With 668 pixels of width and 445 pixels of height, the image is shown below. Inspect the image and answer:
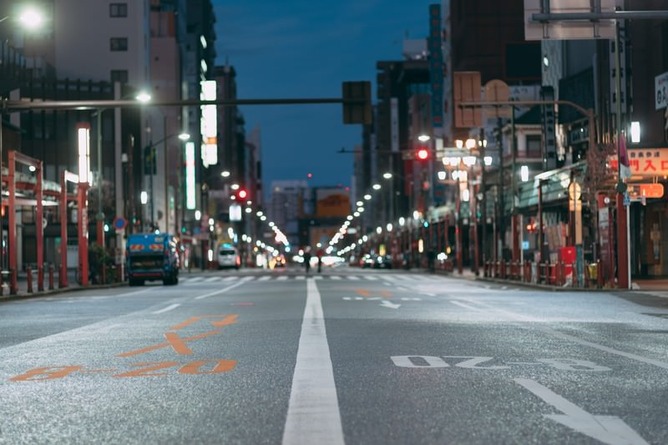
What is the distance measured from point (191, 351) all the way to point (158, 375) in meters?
2.91

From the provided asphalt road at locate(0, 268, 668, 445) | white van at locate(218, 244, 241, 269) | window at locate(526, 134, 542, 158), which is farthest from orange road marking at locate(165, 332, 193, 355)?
white van at locate(218, 244, 241, 269)

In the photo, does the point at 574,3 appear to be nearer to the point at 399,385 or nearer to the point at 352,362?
the point at 352,362

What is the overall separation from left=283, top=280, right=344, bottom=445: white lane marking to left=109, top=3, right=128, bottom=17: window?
10836cm

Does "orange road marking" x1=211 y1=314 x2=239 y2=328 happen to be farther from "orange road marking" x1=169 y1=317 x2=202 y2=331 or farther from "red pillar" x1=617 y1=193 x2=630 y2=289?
"red pillar" x1=617 y1=193 x2=630 y2=289

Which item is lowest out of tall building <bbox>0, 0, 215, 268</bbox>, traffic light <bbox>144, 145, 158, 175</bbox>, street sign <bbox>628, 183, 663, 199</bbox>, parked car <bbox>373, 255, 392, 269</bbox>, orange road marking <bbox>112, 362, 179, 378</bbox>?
parked car <bbox>373, 255, 392, 269</bbox>

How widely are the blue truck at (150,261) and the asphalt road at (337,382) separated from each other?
114 ft

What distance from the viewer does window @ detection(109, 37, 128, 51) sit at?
119 m

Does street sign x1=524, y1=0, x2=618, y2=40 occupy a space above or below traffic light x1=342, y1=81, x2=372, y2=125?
above

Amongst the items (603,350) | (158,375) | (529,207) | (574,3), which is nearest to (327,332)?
(603,350)

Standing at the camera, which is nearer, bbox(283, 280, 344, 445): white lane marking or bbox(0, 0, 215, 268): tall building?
bbox(283, 280, 344, 445): white lane marking

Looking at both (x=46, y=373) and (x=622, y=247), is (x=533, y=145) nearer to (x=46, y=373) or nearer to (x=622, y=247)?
(x=622, y=247)

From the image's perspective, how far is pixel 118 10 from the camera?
120 m

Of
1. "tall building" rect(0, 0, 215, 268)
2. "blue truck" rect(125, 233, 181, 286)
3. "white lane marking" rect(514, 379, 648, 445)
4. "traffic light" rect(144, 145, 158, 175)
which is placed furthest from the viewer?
"tall building" rect(0, 0, 215, 268)

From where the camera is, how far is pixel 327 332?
56.7 feet
